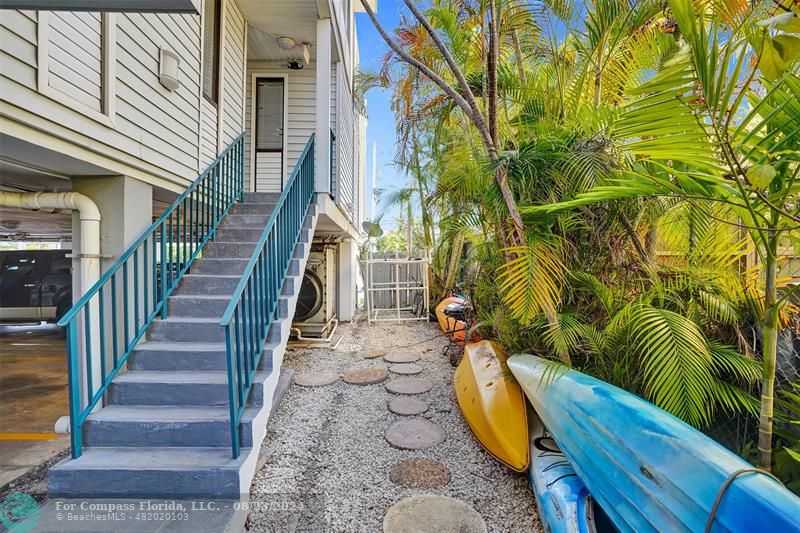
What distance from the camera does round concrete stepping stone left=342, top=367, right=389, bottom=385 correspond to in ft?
14.7

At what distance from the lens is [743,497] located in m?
1.26

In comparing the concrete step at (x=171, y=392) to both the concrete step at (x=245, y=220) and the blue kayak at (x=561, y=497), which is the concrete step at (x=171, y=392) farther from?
the concrete step at (x=245, y=220)

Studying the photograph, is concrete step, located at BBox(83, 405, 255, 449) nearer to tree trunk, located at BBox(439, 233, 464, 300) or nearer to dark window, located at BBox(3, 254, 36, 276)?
tree trunk, located at BBox(439, 233, 464, 300)

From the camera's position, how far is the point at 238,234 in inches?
163

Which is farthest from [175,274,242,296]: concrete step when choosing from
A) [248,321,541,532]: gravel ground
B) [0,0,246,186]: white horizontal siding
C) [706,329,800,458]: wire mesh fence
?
[706,329,800,458]: wire mesh fence

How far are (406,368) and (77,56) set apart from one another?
4402 millimetres

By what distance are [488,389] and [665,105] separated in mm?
2446

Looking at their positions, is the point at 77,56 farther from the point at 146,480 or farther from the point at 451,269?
the point at 451,269

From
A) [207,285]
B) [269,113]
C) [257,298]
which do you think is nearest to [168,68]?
[207,285]

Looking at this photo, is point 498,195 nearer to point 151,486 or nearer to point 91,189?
point 151,486

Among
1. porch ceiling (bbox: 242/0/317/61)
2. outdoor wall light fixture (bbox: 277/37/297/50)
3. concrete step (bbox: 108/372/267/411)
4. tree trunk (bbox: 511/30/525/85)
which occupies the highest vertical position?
porch ceiling (bbox: 242/0/317/61)

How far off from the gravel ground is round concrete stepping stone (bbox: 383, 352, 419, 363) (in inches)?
38.3

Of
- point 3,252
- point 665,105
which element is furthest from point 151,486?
point 3,252

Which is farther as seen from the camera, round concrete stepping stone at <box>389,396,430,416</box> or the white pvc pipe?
round concrete stepping stone at <box>389,396,430,416</box>
